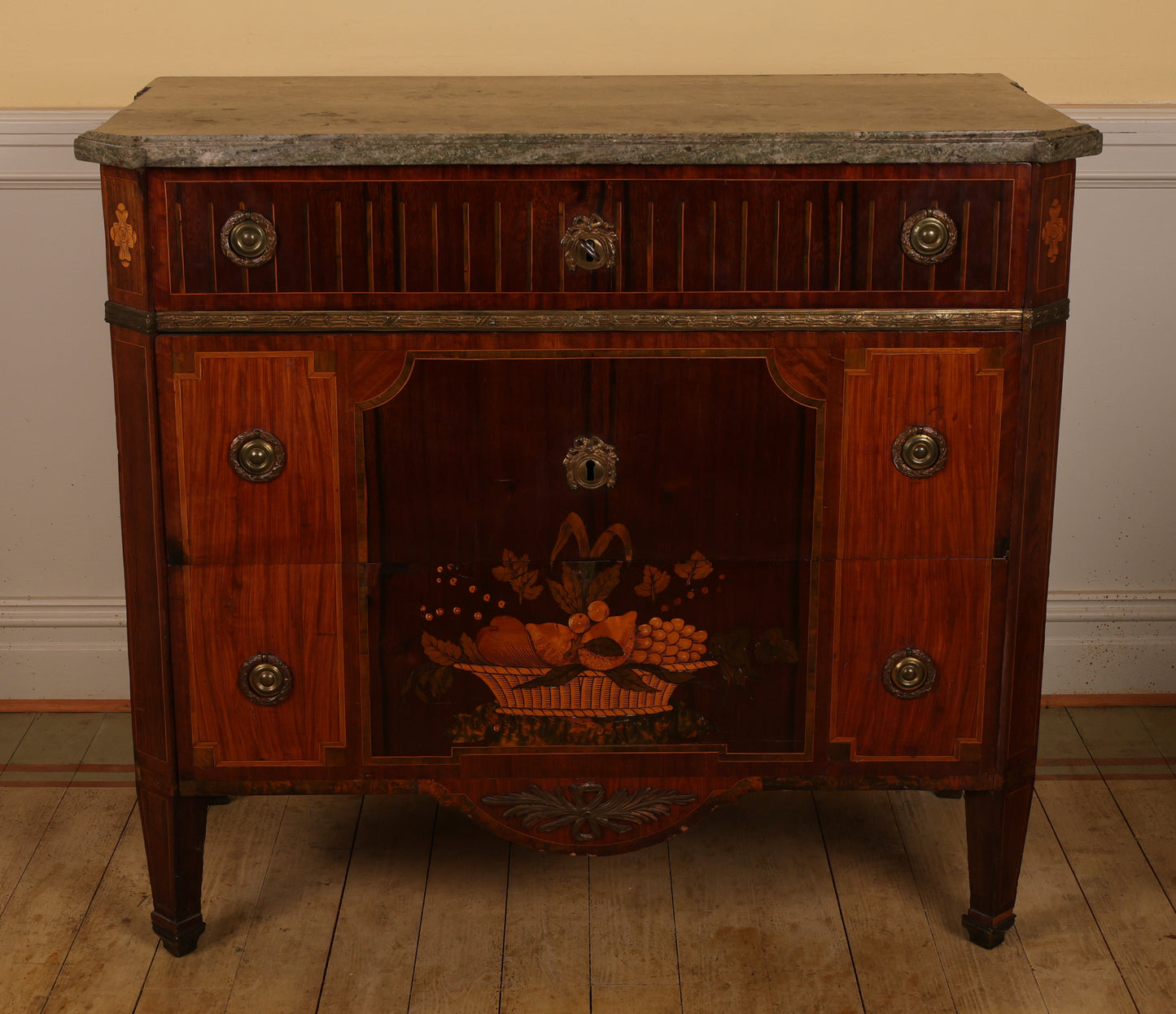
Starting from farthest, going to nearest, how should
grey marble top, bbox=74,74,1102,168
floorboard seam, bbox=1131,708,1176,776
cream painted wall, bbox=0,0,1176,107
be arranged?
floorboard seam, bbox=1131,708,1176,776 → cream painted wall, bbox=0,0,1176,107 → grey marble top, bbox=74,74,1102,168

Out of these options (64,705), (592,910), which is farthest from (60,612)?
(592,910)

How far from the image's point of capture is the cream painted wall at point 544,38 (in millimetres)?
2436

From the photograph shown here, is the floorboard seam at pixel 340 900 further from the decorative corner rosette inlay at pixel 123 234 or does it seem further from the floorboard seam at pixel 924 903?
the decorative corner rosette inlay at pixel 123 234

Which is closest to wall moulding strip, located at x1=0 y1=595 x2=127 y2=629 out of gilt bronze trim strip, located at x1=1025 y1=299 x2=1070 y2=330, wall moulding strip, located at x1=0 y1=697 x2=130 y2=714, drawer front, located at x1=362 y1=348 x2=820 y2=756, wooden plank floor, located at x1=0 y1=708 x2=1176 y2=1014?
wall moulding strip, located at x1=0 y1=697 x2=130 y2=714

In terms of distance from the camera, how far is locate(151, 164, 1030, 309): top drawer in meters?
1.73

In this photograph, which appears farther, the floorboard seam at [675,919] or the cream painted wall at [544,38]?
the cream painted wall at [544,38]

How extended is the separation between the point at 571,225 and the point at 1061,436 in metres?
1.31

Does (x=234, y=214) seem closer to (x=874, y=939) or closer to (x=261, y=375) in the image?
(x=261, y=375)

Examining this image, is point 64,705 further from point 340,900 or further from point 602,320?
point 602,320

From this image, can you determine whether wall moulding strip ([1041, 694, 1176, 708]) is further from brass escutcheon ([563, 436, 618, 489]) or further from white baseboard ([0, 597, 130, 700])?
white baseboard ([0, 597, 130, 700])

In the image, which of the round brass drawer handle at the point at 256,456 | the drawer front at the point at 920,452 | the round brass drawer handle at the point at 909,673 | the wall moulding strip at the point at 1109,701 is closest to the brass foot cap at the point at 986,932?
the round brass drawer handle at the point at 909,673

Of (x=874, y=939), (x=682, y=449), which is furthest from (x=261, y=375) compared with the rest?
(x=874, y=939)

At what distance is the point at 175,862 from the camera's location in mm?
2016

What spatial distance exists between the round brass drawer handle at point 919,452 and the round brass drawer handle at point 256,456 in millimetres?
792
